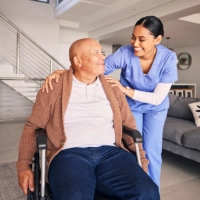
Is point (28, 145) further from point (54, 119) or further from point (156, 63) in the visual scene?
point (156, 63)

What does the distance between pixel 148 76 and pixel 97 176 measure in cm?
73

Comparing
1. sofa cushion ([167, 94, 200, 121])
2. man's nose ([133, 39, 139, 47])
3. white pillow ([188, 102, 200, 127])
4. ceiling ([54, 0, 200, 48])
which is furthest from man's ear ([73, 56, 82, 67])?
ceiling ([54, 0, 200, 48])

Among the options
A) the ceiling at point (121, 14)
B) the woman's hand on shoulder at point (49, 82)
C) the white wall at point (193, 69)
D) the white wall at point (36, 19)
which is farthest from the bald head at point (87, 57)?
the white wall at point (193, 69)

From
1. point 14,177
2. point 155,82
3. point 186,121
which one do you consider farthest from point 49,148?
point 186,121

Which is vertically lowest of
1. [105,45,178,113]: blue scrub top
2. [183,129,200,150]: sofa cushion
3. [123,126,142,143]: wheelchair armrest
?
[183,129,200,150]: sofa cushion

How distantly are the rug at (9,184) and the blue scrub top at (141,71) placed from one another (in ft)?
3.82

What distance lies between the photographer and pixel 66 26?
6.13 m

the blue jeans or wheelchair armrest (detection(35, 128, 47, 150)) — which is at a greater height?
wheelchair armrest (detection(35, 128, 47, 150))

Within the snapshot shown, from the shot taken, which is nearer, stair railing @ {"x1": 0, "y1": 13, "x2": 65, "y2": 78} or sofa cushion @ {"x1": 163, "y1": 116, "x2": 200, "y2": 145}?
sofa cushion @ {"x1": 163, "y1": 116, "x2": 200, "y2": 145}

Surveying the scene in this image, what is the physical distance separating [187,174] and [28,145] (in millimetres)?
1748

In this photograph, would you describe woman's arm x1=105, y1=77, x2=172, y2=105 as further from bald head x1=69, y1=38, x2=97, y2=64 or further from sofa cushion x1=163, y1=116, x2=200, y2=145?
sofa cushion x1=163, y1=116, x2=200, y2=145

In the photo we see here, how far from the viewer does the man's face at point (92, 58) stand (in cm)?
125

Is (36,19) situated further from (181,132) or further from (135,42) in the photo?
(135,42)

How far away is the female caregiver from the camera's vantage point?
4.42 feet
